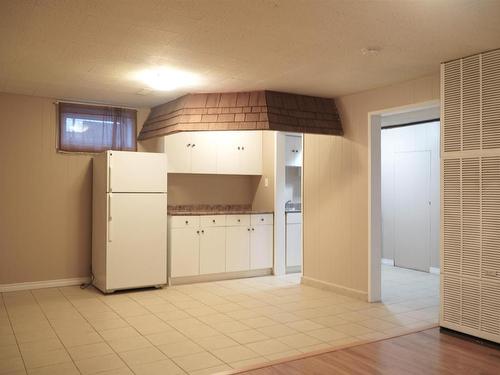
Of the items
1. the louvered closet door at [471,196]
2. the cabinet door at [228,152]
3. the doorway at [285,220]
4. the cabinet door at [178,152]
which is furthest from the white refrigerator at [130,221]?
the louvered closet door at [471,196]

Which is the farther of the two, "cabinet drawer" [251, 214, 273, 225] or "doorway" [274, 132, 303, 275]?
"doorway" [274, 132, 303, 275]

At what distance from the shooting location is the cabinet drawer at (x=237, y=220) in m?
6.36

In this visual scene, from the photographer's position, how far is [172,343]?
12.3ft

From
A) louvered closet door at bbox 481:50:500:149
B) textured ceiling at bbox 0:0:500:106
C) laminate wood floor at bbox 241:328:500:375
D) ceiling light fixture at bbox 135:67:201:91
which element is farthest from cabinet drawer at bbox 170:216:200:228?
louvered closet door at bbox 481:50:500:149

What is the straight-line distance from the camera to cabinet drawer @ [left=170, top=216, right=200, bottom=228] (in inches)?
235

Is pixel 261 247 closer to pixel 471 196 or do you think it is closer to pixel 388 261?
pixel 388 261

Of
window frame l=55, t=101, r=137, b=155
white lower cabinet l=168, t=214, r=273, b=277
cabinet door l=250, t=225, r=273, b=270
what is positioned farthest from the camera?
cabinet door l=250, t=225, r=273, b=270

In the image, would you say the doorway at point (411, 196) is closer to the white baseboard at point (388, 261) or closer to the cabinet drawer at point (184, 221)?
the white baseboard at point (388, 261)

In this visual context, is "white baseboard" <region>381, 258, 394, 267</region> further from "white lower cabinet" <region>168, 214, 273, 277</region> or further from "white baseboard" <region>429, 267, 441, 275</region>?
"white lower cabinet" <region>168, 214, 273, 277</region>

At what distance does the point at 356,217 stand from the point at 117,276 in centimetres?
293

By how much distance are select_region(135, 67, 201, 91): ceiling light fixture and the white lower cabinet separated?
1787mm

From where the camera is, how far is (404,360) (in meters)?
3.39

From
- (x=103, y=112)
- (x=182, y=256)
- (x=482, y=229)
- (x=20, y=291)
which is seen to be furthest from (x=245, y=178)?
(x=482, y=229)

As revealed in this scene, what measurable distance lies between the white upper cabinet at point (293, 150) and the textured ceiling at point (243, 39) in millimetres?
2101
